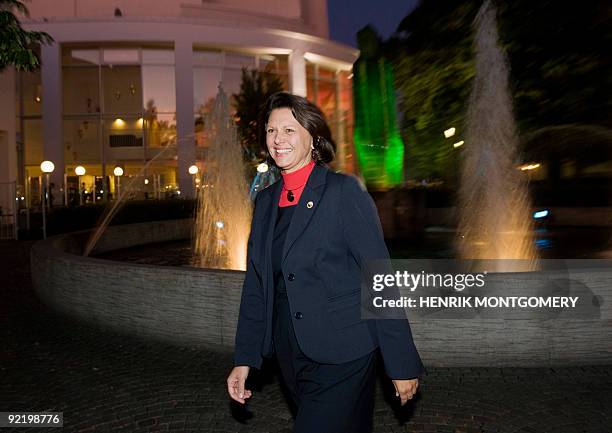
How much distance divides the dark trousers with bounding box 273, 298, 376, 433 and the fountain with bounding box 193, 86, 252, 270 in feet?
27.0

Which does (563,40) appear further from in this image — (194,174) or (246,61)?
(246,61)

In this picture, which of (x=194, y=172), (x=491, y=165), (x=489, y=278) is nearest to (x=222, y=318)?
(x=489, y=278)

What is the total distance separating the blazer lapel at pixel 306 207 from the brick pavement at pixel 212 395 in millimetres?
2095

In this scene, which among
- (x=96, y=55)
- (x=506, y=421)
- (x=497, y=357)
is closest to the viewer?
(x=506, y=421)

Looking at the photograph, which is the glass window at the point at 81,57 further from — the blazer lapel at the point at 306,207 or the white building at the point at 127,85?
the blazer lapel at the point at 306,207

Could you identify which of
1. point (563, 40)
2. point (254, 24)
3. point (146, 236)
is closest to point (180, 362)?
point (563, 40)

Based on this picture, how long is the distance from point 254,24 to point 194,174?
11689 millimetres

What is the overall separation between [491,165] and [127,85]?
89.6 ft

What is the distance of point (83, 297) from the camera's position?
21.8ft

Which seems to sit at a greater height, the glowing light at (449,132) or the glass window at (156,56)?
the glass window at (156,56)

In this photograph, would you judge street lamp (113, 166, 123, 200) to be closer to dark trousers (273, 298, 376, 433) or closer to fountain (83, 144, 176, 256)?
fountain (83, 144, 176, 256)

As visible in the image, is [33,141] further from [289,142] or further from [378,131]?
[289,142]

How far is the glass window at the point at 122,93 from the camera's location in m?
32.7

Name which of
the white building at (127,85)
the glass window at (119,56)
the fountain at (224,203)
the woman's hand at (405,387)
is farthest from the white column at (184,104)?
the woman's hand at (405,387)
